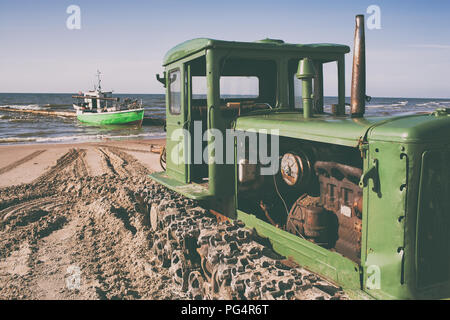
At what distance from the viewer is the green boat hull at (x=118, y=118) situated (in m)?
32.3

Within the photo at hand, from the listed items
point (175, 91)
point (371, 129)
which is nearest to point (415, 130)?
point (371, 129)

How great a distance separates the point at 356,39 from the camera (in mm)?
4602

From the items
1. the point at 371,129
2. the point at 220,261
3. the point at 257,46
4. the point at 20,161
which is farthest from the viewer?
the point at 20,161

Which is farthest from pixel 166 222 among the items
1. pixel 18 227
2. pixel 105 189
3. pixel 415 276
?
pixel 105 189

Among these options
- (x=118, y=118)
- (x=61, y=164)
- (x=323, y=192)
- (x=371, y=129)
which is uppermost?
(x=371, y=129)

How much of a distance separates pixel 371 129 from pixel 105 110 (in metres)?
35.2

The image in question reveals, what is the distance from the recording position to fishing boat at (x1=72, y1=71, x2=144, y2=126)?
32.5m

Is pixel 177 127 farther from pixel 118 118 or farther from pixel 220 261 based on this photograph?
pixel 118 118

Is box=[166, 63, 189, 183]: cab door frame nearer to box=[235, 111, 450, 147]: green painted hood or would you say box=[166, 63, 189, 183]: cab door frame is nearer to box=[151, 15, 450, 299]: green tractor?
box=[151, 15, 450, 299]: green tractor

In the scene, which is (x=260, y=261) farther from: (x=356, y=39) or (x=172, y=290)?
(x=356, y=39)

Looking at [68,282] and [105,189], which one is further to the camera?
[105,189]

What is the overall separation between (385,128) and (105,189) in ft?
24.5

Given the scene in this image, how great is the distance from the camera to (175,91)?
5.80 metres

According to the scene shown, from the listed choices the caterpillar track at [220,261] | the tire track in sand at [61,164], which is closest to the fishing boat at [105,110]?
the tire track in sand at [61,164]
